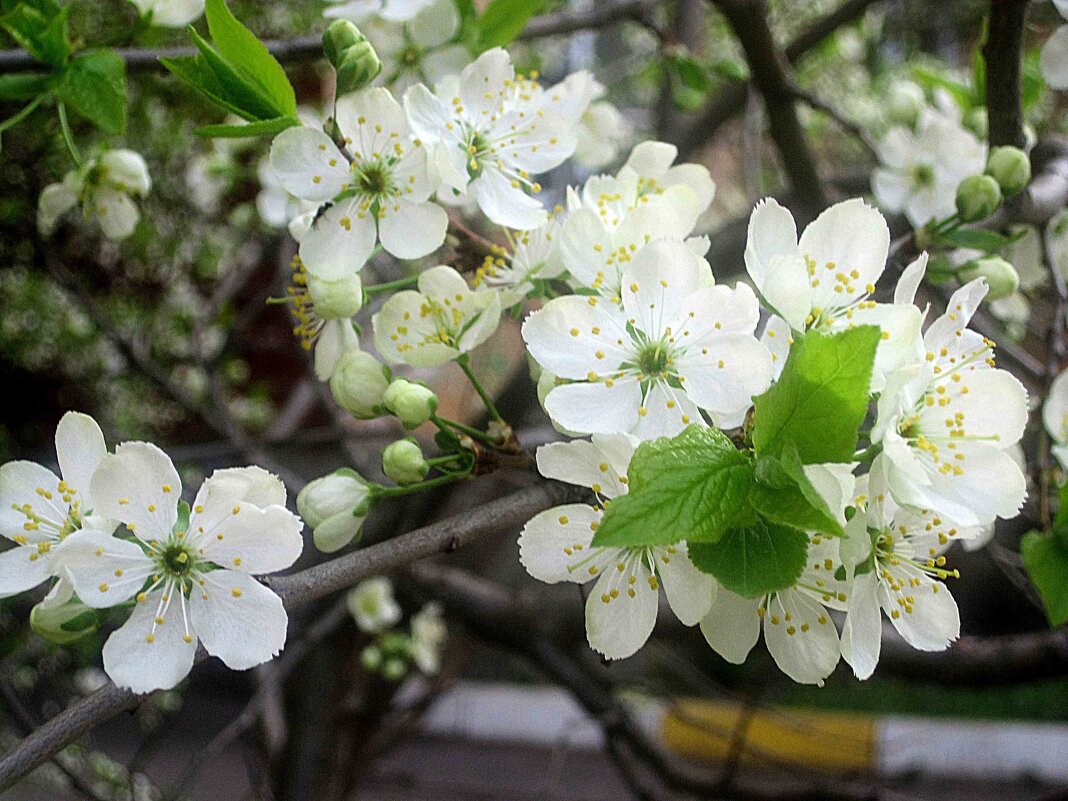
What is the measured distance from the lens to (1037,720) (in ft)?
20.2

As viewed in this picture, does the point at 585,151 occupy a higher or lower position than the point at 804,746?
higher

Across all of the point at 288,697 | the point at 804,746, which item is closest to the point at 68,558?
the point at 288,697

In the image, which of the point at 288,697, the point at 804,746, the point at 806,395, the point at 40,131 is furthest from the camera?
the point at 804,746

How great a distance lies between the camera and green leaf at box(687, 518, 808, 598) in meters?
0.64

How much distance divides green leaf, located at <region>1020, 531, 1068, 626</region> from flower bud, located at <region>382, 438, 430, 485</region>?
1.87 feet

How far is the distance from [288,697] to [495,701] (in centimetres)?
445

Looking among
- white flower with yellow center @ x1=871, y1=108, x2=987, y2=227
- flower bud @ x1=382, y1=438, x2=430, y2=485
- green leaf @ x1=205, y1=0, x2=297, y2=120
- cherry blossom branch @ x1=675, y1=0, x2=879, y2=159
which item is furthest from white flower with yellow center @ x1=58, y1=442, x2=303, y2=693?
cherry blossom branch @ x1=675, y1=0, x2=879, y2=159

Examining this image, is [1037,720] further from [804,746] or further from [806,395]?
[806,395]

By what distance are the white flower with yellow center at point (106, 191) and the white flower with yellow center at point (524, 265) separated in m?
0.63

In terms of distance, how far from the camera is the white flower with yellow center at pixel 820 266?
705mm

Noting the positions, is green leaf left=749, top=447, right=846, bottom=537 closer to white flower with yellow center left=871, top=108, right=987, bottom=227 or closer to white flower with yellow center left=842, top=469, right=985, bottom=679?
white flower with yellow center left=842, top=469, right=985, bottom=679

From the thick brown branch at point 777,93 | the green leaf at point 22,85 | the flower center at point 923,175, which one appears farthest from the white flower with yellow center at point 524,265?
the thick brown branch at point 777,93

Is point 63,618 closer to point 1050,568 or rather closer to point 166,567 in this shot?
point 166,567

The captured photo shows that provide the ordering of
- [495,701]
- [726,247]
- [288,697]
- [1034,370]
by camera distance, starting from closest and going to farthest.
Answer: [1034,370], [726,247], [288,697], [495,701]
